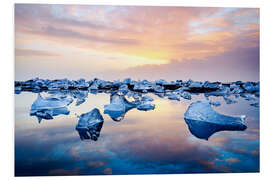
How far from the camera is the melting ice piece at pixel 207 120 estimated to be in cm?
202

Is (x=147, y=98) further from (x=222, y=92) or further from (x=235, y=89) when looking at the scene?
(x=235, y=89)

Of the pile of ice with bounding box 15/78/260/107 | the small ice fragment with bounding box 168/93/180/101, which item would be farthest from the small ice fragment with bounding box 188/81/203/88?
the small ice fragment with bounding box 168/93/180/101

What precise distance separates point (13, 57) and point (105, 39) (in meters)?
0.82

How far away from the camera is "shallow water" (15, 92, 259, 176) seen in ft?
5.73

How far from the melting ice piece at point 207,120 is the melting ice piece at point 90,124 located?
865 mm

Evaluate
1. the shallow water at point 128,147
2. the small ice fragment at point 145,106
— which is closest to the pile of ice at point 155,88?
the small ice fragment at point 145,106

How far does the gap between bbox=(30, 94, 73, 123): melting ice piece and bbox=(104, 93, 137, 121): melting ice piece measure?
1.35 ft

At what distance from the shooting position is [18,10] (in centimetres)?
186

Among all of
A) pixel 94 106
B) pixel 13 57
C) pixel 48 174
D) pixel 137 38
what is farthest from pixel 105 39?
A: pixel 48 174

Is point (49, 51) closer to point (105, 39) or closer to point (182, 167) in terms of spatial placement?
point (105, 39)

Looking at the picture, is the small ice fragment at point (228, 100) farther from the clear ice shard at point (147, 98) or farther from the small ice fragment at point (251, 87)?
the clear ice shard at point (147, 98)

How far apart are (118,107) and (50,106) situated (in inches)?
27.1

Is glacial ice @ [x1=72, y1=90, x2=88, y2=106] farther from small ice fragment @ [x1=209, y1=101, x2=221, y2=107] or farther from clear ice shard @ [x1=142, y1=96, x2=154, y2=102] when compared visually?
small ice fragment @ [x1=209, y1=101, x2=221, y2=107]

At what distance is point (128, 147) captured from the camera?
185 cm
